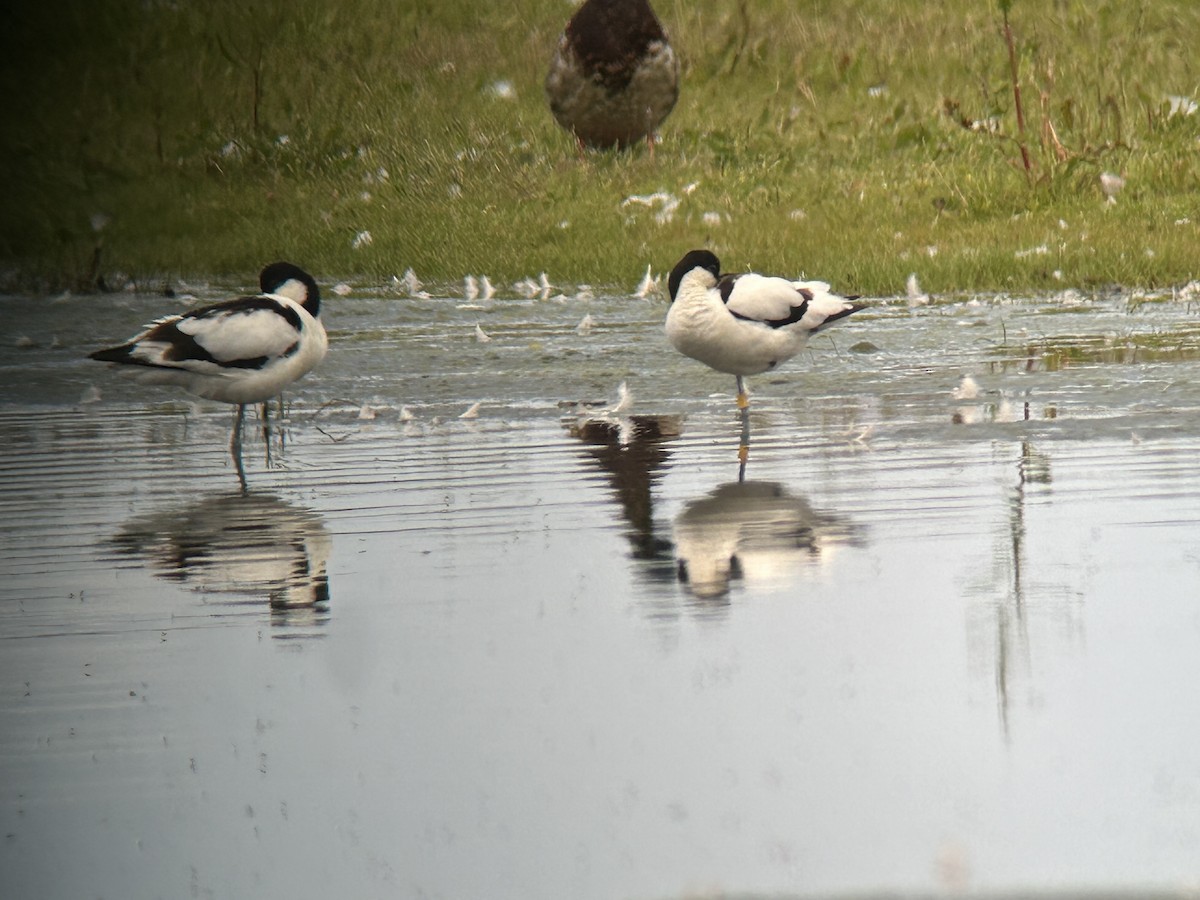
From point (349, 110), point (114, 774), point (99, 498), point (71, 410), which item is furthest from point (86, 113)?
point (114, 774)

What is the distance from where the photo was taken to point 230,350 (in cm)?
962

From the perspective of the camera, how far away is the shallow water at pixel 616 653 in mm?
4051

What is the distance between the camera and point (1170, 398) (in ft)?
31.2

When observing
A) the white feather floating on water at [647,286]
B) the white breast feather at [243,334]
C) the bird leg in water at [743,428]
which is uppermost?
the white feather floating on water at [647,286]

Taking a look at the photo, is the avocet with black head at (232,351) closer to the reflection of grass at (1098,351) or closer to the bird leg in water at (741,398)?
the bird leg in water at (741,398)

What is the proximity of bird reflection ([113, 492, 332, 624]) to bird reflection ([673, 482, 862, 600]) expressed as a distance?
1.19m

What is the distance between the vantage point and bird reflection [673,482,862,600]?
6184 millimetres

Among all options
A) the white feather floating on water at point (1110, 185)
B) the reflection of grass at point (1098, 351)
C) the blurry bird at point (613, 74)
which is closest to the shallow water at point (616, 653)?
the reflection of grass at point (1098, 351)

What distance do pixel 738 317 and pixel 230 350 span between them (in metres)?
2.50

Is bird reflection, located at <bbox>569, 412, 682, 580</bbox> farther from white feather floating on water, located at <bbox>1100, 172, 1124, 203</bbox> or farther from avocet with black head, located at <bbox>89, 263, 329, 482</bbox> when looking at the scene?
white feather floating on water, located at <bbox>1100, 172, 1124, 203</bbox>

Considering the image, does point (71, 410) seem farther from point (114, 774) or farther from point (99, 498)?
point (114, 774)

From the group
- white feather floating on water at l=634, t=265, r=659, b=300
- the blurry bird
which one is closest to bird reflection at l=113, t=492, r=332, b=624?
white feather floating on water at l=634, t=265, r=659, b=300

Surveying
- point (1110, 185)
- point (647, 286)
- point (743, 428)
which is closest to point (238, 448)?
point (743, 428)

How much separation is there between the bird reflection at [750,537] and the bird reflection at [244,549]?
119 cm
